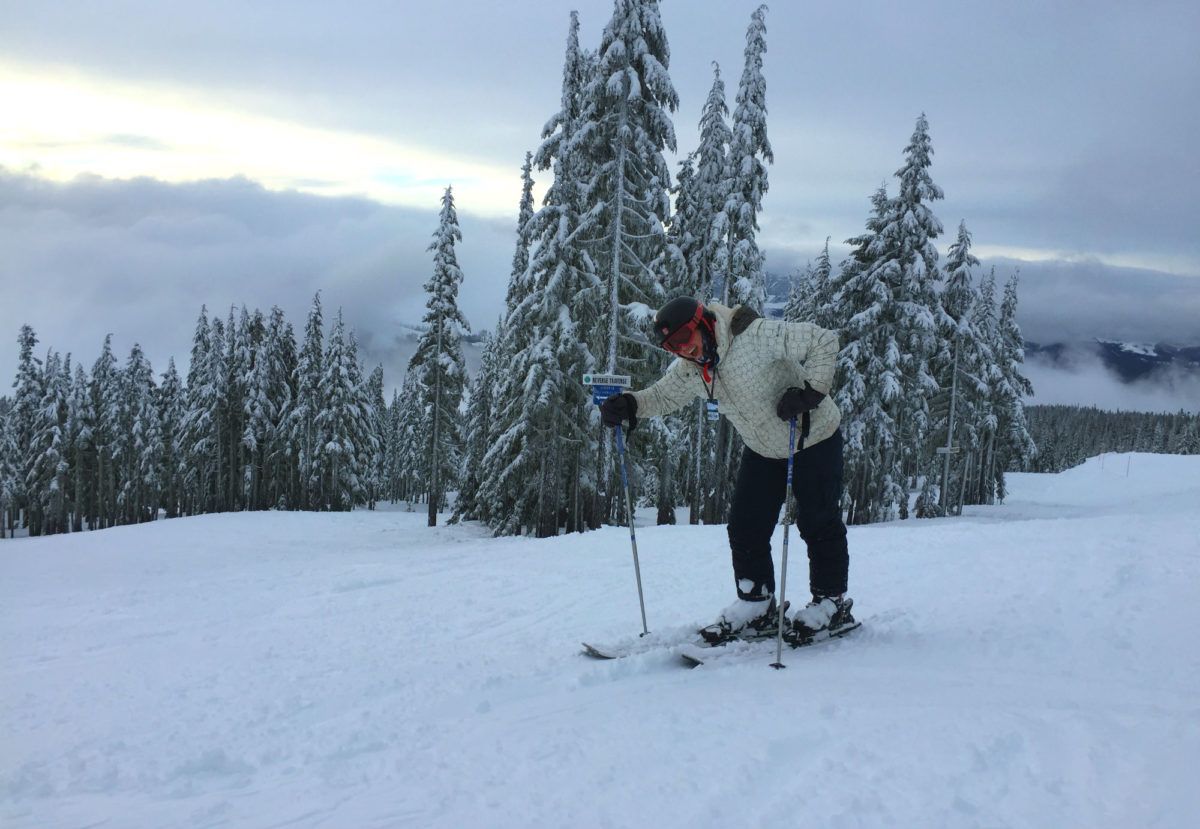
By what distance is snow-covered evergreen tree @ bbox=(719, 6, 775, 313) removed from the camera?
835 inches

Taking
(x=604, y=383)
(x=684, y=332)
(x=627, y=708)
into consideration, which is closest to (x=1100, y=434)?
(x=604, y=383)

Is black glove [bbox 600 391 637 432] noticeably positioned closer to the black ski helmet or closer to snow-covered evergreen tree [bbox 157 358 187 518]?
the black ski helmet

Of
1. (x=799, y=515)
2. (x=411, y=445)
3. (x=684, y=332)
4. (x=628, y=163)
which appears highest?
(x=628, y=163)

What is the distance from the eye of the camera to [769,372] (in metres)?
4.38

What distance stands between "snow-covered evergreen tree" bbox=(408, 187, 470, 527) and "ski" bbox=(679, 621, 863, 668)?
89.4ft

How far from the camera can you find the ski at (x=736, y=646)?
4.28m

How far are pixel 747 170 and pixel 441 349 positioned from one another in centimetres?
1673

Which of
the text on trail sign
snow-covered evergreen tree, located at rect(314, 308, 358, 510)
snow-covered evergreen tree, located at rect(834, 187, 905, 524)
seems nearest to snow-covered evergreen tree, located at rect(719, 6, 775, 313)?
snow-covered evergreen tree, located at rect(834, 187, 905, 524)

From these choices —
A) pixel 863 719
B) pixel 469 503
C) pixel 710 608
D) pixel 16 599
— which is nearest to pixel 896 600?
pixel 710 608

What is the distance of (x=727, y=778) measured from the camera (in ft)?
8.57

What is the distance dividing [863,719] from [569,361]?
59.7ft

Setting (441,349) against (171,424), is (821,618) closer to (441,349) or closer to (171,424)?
(441,349)

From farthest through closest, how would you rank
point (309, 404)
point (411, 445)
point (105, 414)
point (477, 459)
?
1. point (411, 445)
2. point (105, 414)
3. point (309, 404)
4. point (477, 459)

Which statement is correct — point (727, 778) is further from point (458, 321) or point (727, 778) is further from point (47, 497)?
point (47, 497)
